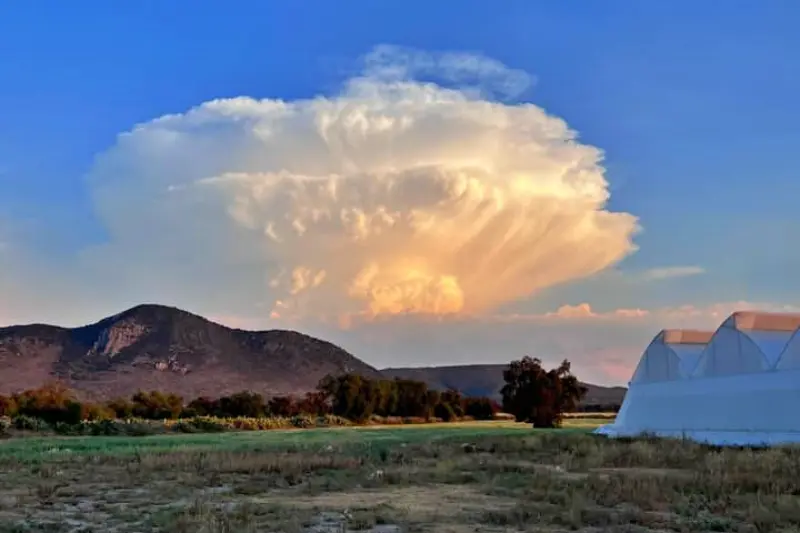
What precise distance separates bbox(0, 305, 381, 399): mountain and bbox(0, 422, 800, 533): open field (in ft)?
327

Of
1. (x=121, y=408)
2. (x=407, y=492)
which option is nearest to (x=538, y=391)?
(x=121, y=408)

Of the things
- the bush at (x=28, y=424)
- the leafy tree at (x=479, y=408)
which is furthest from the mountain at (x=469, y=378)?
the bush at (x=28, y=424)

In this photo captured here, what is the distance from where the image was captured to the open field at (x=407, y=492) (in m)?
14.2

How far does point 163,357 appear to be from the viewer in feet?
452

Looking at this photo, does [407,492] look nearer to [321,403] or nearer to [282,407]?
[282,407]

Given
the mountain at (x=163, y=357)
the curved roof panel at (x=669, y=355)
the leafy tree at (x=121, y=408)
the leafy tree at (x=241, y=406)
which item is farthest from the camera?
the mountain at (x=163, y=357)

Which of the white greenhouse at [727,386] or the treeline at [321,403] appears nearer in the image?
the white greenhouse at [727,386]

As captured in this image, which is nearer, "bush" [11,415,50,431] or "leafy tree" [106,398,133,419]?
"bush" [11,415,50,431]

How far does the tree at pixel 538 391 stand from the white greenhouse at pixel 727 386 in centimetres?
2432

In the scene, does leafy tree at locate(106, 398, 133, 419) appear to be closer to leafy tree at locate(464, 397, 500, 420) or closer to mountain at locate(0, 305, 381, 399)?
mountain at locate(0, 305, 381, 399)

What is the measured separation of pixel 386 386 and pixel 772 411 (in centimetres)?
6828

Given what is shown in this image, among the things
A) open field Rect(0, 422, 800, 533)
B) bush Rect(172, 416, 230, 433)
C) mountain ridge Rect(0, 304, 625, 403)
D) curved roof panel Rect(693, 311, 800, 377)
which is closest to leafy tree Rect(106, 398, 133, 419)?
bush Rect(172, 416, 230, 433)

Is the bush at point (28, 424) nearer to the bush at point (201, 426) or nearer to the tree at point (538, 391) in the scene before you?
the bush at point (201, 426)

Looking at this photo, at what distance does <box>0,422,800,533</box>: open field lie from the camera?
46.8ft
